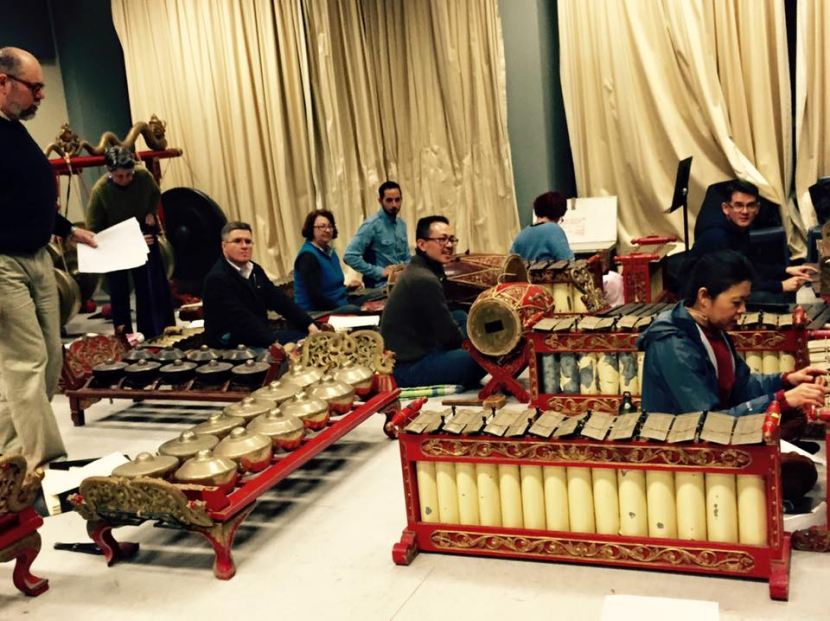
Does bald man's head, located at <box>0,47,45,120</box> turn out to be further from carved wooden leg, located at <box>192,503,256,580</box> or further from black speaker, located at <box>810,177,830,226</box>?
black speaker, located at <box>810,177,830,226</box>

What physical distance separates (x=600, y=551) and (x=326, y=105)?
5.46m

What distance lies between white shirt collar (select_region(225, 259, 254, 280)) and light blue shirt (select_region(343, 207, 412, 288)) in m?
1.28

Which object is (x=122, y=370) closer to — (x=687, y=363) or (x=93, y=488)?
(x=93, y=488)

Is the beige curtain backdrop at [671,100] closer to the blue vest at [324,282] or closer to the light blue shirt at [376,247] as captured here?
the light blue shirt at [376,247]

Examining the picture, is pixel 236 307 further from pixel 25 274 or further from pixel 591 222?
pixel 591 222

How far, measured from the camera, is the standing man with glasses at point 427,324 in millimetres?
3926

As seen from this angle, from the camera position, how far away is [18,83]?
297 centimetres

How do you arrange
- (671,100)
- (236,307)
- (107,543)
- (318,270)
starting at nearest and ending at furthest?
(107,543)
(236,307)
(318,270)
(671,100)

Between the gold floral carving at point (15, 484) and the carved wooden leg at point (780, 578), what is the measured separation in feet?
6.03

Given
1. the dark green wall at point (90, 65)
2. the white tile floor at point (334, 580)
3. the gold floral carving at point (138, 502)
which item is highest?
the dark green wall at point (90, 65)

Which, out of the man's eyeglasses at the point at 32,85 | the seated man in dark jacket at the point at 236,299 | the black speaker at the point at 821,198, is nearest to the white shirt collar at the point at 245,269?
the seated man in dark jacket at the point at 236,299

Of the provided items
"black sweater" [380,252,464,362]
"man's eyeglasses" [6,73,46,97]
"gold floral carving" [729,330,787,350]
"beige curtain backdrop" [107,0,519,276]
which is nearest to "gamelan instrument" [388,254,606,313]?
"black sweater" [380,252,464,362]

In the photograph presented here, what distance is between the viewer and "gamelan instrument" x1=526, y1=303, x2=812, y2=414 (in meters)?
3.19

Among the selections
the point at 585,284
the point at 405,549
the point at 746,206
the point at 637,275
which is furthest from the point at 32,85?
the point at 637,275
